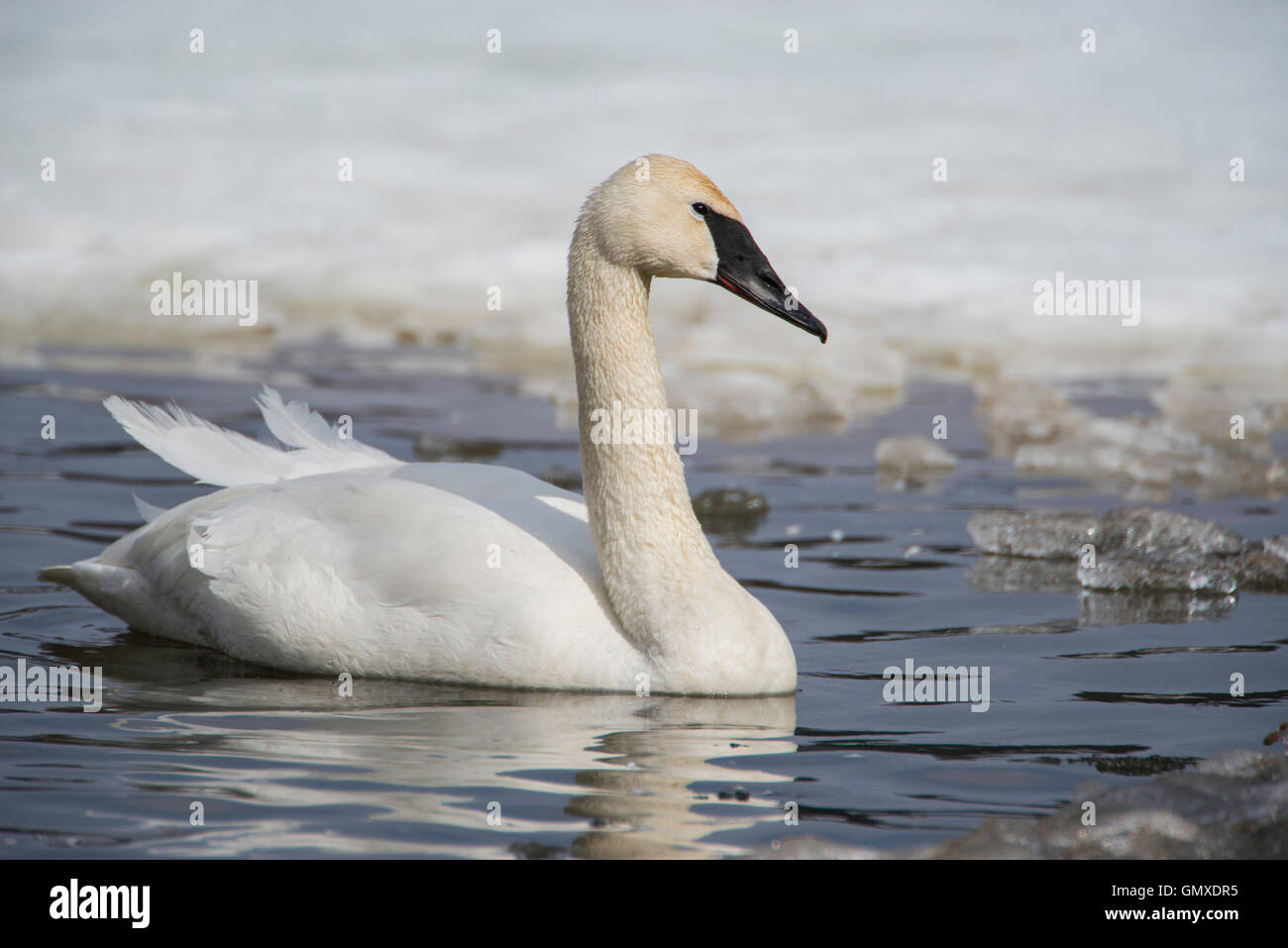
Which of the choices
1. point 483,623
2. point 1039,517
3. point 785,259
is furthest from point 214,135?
point 483,623

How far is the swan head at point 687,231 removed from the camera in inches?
203

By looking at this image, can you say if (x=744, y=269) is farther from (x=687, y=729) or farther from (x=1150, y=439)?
(x=1150, y=439)

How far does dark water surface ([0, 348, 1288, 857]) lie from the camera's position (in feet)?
12.5

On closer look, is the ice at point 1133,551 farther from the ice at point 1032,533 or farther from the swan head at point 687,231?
the swan head at point 687,231

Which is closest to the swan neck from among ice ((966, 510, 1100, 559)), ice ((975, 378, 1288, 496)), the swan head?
the swan head

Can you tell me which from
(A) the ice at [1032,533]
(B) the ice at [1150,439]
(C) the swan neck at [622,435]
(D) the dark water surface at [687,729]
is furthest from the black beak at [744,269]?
(B) the ice at [1150,439]

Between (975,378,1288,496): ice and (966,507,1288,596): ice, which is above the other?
(975,378,1288,496): ice

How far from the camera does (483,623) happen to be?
5051mm

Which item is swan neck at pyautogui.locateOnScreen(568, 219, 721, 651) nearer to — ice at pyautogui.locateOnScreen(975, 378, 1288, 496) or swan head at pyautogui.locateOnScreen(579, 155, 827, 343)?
swan head at pyautogui.locateOnScreen(579, 155, 827, 343)

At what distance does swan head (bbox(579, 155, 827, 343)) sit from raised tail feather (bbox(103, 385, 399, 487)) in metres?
1.41

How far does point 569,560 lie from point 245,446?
1481 mm

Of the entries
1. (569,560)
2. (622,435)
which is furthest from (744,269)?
(569,560)
